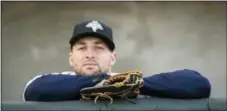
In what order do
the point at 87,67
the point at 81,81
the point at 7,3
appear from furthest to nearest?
the point at 7,3, the point at 87,67, the point at 81,81

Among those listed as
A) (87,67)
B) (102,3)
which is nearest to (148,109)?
(87,67)

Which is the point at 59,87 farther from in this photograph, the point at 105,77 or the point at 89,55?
the point at 89,55

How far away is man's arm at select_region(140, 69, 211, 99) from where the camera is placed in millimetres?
1511

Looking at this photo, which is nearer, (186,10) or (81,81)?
(81,81)

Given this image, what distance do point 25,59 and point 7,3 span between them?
0.31 meters

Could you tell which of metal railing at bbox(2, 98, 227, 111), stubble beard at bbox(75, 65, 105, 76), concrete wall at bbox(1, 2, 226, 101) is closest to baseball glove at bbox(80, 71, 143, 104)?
metal railing at bbox(2, 98, 227, 111)

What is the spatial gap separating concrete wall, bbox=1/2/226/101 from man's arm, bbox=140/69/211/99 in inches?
73.7

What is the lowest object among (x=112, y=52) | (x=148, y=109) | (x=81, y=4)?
(x=148, y=109)

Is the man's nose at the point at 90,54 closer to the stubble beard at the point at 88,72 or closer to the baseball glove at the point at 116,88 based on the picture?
the stubble beard at the point at 88,72

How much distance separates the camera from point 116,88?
143cm

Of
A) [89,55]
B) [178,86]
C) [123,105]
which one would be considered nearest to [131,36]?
[89,55]

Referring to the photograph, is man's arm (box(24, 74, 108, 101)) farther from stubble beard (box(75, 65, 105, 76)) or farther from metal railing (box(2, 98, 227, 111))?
stubble beard (box(75, 65, 105, 76))

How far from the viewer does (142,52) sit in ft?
11.4

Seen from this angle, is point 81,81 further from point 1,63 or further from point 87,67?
point 1,63
